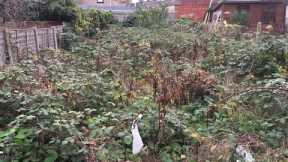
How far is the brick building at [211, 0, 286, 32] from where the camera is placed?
24.8 meters

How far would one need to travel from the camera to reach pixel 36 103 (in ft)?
15.6

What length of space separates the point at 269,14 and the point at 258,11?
2.24 feet

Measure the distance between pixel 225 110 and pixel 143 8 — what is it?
60.6 ft

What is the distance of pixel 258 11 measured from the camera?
25.4 metres

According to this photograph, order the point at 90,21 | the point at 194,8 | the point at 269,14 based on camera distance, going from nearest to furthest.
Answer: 1. the point at 90,21
2. the point at 269,14
3. the point at 194,8

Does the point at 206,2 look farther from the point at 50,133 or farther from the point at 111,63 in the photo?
the point at 50,133

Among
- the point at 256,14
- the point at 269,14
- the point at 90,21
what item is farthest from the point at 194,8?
the point at 90,21

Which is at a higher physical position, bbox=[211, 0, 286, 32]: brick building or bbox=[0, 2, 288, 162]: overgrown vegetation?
bbox=[211, 0, 286, 32]: brick building

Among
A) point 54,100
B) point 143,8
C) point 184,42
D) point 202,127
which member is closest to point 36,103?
point 54,100

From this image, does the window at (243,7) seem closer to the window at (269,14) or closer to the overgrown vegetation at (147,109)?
the window at (269,14)

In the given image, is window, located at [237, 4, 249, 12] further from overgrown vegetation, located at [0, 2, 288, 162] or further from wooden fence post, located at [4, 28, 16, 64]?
wooden fence post, located at [4, 28, 16, 64]

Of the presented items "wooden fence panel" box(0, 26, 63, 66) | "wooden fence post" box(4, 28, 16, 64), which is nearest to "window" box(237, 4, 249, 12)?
"wooden fence panel" box(0, 26, 63, 66)

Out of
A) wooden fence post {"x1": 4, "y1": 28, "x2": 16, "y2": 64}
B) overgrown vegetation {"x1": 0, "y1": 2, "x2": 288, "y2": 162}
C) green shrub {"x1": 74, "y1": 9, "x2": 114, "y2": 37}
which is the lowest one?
overgrown vegetation {"x1": 0, "y1": 2, "x2": 288, "y2": 162}

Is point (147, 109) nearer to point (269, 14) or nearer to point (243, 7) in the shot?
point (269, 14)
